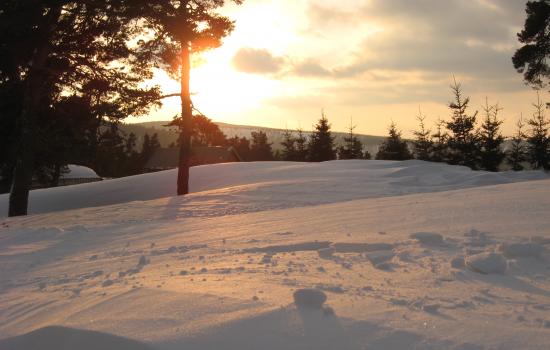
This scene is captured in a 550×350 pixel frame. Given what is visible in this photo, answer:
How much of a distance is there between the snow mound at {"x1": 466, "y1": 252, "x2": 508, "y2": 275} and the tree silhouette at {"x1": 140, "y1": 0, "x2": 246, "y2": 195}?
37.4 ft

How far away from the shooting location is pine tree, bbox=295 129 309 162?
5542 cm

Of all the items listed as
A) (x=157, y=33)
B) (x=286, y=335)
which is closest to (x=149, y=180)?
(x=157, y=33)

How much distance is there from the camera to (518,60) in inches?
776

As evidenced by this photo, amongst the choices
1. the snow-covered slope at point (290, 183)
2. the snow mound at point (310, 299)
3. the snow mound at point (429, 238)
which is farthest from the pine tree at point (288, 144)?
the snow mound at point (310, 299)

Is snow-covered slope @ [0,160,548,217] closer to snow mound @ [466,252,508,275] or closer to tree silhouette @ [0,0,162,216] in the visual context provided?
tree silhouette @ [0,0,162,216]

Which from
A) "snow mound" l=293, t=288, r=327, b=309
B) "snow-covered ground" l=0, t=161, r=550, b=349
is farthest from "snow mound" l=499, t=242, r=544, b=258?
"snow mound" l=293, t=288, r=327, b=309

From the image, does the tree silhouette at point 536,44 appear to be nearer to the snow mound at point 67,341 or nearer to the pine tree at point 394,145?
the snow mound at point 67,341

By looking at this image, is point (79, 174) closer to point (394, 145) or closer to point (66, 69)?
point (394, 145)

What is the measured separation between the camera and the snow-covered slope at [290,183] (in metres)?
13.4

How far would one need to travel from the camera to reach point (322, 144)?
5159 centimetres

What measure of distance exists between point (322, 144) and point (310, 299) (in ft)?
160

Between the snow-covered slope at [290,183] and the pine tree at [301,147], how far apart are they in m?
31.3

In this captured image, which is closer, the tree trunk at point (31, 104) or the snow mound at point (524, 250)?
the snow mound at point (524, 250)

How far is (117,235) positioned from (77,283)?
3.71 m
